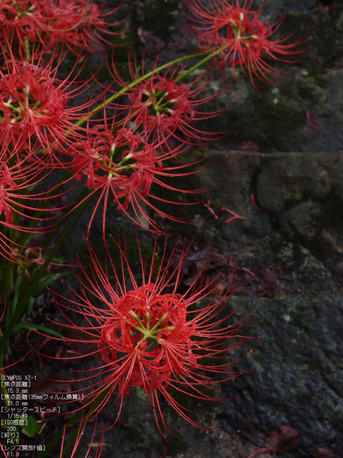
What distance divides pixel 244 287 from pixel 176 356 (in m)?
1.34

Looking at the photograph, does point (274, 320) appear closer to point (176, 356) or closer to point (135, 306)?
point (176, 356)

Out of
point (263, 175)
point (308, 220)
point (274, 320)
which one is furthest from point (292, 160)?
point (274, 320)

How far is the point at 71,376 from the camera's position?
7.59 feet

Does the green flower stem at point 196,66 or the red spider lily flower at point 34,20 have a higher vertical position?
the red spider lily flower at point 34,20

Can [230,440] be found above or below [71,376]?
below

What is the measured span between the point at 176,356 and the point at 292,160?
192 cm

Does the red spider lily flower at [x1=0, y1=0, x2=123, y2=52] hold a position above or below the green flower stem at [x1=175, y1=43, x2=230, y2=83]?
above

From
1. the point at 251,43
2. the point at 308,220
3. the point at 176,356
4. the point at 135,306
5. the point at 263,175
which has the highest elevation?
the point at 251,43

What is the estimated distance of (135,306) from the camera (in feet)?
4.37

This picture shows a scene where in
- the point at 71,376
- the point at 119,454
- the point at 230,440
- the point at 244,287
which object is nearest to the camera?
the point at 119,454

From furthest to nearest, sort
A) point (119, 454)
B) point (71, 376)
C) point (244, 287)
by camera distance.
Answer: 1. point (244, 287)
2. point (71, 376)
3. point (119, 454)

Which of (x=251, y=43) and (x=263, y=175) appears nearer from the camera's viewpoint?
(x=251, y=43)

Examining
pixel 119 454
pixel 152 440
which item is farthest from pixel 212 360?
pixel 119 454

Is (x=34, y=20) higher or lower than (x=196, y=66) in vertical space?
higher
